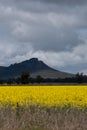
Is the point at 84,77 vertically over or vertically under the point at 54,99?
over

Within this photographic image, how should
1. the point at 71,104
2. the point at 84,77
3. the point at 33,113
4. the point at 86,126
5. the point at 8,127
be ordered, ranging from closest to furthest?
1. the point at 8,127
2. the point at 86,126
3. the point at 33,113
4. the point at 71,104
5. the point at 84,77

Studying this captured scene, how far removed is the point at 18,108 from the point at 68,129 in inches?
125

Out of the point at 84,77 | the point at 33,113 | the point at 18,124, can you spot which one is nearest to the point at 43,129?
the point at 18,124

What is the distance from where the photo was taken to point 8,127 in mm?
12828

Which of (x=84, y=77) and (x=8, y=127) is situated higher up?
(x=84, y=77)

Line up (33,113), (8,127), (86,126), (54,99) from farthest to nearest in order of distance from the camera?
(54,99), (33,113), (86,126), (8,127)

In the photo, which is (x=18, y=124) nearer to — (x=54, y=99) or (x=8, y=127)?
(x=8, y=127)

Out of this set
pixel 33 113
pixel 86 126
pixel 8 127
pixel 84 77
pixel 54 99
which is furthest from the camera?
pixel 84 77

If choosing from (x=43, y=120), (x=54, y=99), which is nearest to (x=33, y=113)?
→ (x=43, y=120)

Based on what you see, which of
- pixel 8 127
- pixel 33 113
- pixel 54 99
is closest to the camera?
pixel 8 127

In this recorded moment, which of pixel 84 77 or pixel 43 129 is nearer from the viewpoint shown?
pixel 43 129

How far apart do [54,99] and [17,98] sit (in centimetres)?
165

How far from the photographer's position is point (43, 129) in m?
13.4

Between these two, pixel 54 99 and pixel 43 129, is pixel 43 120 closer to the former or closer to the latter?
pixel 43 129
